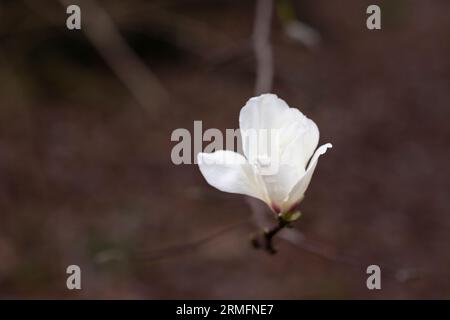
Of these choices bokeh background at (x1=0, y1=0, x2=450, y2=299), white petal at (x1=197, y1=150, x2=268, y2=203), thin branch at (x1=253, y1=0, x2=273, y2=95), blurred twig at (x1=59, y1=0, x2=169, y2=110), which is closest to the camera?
white petal at (x1=197, y1=150, x2=268, y2=203)

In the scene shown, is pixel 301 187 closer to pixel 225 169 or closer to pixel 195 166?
pixel 225 169

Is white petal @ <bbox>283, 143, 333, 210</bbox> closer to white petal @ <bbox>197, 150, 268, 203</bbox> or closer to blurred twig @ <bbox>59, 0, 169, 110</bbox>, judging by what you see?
white petal @ <bbox>197, 150, 268, 203</bbox>

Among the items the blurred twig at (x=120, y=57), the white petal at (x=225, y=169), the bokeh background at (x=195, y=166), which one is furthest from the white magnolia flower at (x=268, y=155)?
the blurred twig at (x=120, y=57)

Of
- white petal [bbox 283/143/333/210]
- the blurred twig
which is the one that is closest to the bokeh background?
the blurred twig

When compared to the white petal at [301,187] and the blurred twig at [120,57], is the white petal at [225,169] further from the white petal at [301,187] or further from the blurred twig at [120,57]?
the blurred twig at [120,57]

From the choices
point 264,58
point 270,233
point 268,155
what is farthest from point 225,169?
point 264,58

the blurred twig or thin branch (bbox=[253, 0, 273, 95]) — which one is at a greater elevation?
the blurred twig

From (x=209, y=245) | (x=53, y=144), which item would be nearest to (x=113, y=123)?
(x=53, y=144)
